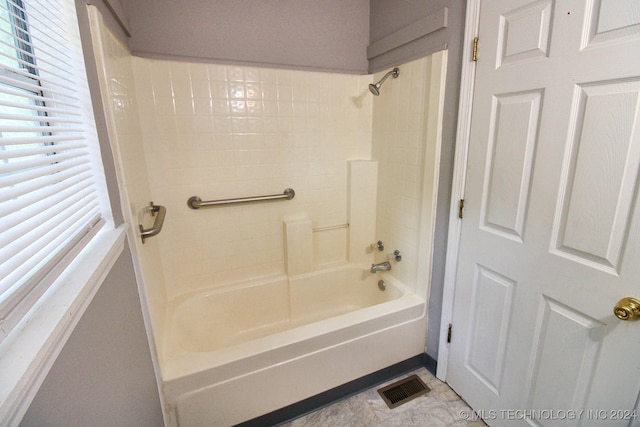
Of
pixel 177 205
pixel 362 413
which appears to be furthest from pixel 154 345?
pixel 362 413

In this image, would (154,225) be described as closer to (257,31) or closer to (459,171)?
(257,31)

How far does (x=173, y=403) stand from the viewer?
1.16 metres

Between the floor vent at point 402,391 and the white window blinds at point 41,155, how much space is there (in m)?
1.56

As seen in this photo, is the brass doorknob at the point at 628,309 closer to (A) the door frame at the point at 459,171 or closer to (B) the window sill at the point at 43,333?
(A) the door frame at the point at 459,171

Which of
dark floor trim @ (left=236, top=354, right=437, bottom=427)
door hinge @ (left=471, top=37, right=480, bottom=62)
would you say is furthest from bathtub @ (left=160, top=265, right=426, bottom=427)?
door hinge @ (left=471, top=37, right=480, bottom=62)

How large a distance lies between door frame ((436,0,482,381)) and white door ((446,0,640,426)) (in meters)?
0.03

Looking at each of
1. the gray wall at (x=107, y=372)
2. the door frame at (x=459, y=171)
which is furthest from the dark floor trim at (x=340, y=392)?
the gray wall at (x=107, y=372)

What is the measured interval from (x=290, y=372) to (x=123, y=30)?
1.78 m

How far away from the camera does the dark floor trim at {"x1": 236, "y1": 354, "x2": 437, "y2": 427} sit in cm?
136

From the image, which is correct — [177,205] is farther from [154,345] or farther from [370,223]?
[370,223]

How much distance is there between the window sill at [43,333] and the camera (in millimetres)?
348

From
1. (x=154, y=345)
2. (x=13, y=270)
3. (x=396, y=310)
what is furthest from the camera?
(x=396, y=310)

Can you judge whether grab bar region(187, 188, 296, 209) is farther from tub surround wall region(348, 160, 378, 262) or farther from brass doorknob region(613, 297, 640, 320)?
brass doorknob region(613, 297, 640, 320)

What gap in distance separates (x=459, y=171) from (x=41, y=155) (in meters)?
1.48
